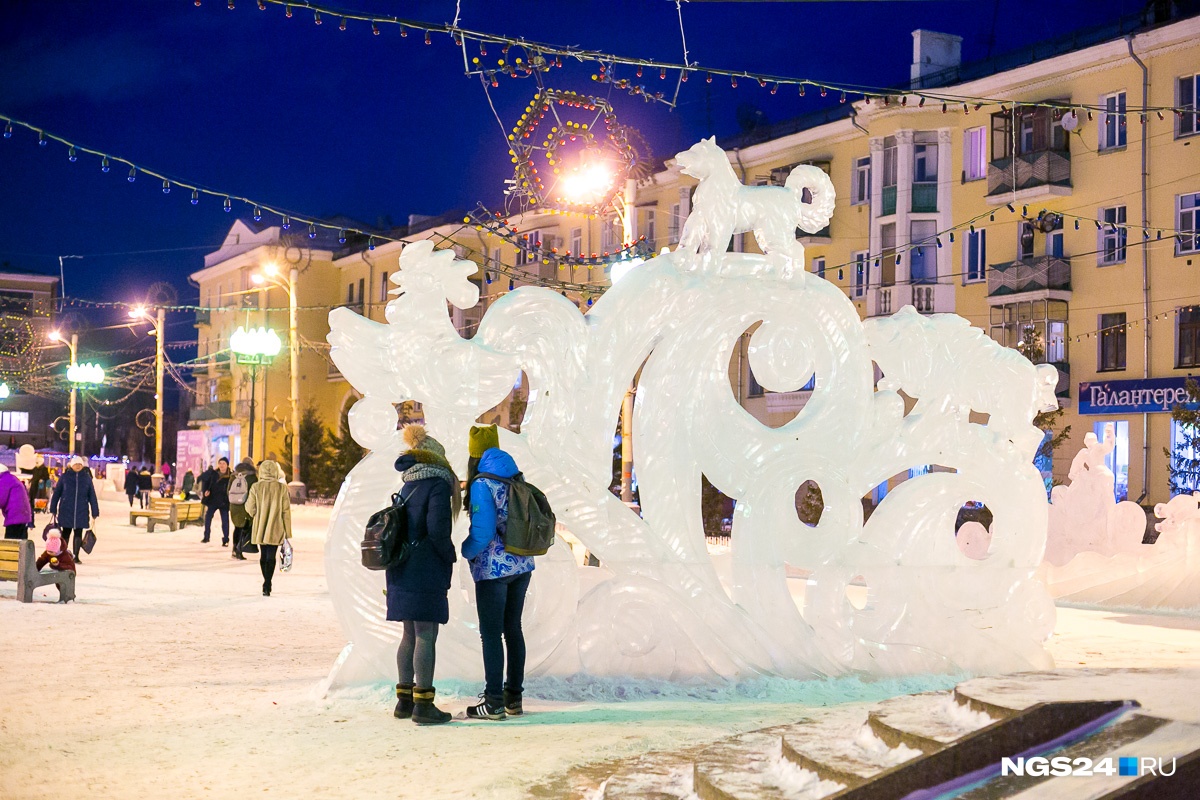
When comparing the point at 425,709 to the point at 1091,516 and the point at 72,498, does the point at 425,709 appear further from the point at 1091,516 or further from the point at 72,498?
the point at 1091,516

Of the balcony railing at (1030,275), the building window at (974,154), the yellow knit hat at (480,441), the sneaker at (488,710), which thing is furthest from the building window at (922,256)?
the sneaker at (488,710)

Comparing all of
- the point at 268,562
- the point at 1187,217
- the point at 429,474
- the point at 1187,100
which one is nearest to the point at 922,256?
the point at 1187,217

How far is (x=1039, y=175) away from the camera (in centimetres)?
3316

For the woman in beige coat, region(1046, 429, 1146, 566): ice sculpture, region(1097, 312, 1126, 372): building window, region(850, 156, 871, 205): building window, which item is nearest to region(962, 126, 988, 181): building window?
region(850, 156, 871, 205): building window

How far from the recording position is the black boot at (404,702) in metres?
7.92

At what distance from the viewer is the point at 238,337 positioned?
118 ft

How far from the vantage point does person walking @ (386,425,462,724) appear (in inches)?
305

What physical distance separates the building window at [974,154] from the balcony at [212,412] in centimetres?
4297

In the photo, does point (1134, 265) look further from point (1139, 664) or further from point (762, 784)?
point (762, 784)

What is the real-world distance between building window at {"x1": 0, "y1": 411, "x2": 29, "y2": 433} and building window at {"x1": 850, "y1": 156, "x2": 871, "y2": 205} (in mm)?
70209

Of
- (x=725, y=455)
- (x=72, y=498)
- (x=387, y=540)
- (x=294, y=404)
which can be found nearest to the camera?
(x=387, y=540)

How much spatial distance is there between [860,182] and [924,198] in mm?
2385

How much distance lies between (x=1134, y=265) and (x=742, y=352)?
1214cm

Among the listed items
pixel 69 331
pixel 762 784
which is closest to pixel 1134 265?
pixel 762 784
